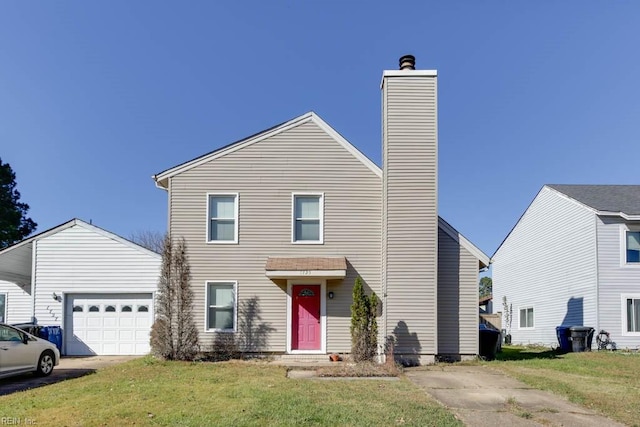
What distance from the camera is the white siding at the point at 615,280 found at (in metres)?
17.1

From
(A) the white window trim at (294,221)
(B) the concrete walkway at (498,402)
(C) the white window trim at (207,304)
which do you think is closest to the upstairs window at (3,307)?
(C) the white window trim at (207,304)

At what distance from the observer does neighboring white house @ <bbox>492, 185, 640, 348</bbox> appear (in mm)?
17203

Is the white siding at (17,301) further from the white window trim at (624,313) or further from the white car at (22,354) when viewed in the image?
the white window trim at (624,313)

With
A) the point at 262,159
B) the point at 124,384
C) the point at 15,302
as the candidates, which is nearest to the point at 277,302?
the point at 262,159

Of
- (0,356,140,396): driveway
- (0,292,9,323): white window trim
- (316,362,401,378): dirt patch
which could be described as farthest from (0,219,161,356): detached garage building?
(316,362,401,378): dirt patch

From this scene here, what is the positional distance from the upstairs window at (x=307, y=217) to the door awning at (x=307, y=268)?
32.6 inches

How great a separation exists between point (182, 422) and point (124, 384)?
11.6 ft

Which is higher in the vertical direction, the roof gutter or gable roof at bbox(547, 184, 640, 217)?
gable roof at bbox(547, 184, 640, 217)

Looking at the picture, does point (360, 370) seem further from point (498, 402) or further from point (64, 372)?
point (64, 372)

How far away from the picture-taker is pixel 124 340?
1564 centimetres

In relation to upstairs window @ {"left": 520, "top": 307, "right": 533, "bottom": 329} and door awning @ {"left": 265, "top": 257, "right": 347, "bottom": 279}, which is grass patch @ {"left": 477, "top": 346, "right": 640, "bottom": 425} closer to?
door awning @ {"left": 265, "top": 257, "right": 347, "bottom": 279}

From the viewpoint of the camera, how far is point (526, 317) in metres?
24.0

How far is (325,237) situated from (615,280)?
11053mm

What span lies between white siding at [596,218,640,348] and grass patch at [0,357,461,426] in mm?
11069
